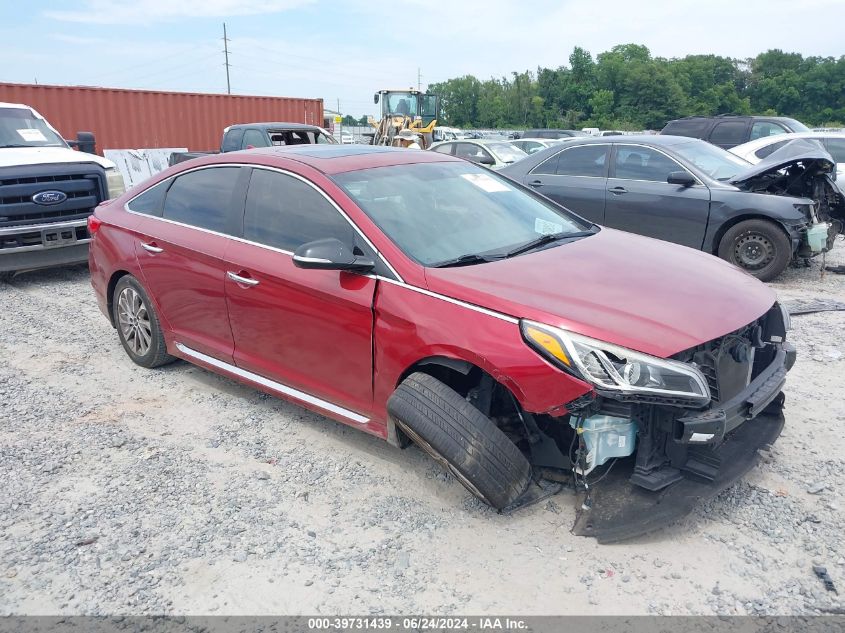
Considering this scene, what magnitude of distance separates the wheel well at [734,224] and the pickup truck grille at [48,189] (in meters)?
7.23

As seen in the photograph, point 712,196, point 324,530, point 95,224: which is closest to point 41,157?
point 95,224

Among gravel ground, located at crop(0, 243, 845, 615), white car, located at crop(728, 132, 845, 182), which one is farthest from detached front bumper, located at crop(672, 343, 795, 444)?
white car, located at crop(728, 132, 845, 182)

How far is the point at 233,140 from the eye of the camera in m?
12.7

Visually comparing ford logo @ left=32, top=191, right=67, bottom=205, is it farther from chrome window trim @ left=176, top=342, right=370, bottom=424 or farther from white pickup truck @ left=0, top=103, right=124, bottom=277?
chrome window trim @ left=176, top=342, right=370, bottom=424

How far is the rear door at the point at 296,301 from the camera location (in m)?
3.44

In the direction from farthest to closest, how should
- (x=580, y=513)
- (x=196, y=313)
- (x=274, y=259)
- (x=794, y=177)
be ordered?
(x=794, y=177)
(x=196, y=313)
(x=274, y=259)
(x=580, y=513)

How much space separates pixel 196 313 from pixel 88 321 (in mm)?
2663

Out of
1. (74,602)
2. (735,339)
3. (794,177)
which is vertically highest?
(794,177)

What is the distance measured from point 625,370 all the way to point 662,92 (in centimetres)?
7354

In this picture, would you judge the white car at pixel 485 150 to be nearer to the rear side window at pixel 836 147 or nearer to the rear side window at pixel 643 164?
the rear side window at pixel 836 147

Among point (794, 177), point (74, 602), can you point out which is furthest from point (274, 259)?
point (794, 177)

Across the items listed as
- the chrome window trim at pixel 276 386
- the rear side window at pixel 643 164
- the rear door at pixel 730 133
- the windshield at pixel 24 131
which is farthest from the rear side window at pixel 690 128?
→ the chrome window trim at pixel 276 386

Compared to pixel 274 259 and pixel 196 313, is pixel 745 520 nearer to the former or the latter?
pixel 274 259

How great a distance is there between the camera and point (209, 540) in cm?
303
